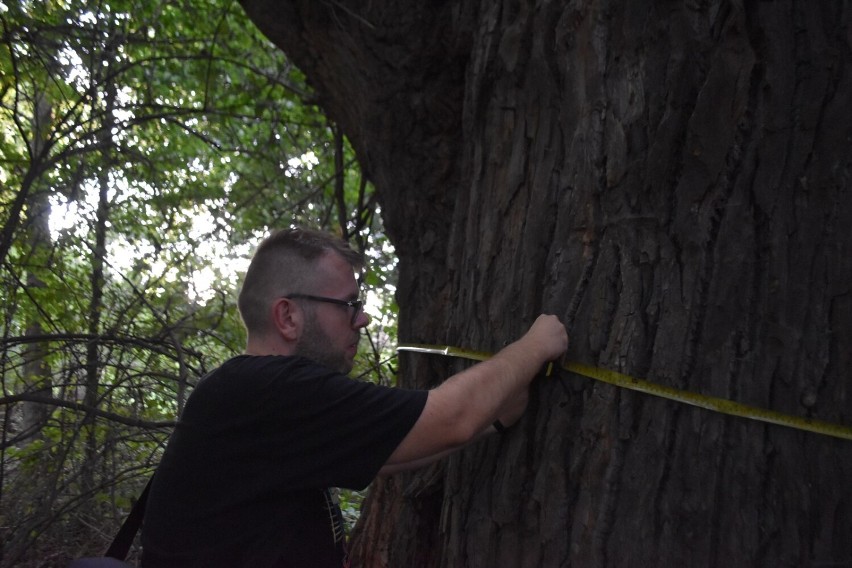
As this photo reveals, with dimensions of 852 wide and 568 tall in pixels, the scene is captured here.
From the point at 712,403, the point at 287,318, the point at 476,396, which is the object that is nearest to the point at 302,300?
the point at 287,318

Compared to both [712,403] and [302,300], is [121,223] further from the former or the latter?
[712,403]

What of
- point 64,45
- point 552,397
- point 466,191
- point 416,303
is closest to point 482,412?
point 552,397

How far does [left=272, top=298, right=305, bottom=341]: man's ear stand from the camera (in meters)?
2.57

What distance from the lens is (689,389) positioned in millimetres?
1992

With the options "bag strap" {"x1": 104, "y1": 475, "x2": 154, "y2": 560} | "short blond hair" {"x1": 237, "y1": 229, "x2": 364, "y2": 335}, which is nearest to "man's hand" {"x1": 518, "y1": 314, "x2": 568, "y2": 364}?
"short blond hair" {"x1": 237, "y1": 229, "x2": 364, "y2": 335}

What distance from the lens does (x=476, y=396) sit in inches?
83.0

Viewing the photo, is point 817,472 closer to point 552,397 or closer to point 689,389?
point 689,389

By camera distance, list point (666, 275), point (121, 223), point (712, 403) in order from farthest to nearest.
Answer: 1. point (121, 223)
2. point (666, 275)
3. point (712, 403)

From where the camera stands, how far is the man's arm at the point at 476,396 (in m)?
2.12

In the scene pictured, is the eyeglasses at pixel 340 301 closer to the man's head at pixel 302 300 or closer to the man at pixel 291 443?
the man's head at pixel 302 300

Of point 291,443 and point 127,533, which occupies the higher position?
point 291,443

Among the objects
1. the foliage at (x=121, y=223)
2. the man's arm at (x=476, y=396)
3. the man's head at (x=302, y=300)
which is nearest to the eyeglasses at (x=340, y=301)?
the man's head at (x=302, y=300)

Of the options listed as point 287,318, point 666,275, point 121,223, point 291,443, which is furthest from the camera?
point 121,223

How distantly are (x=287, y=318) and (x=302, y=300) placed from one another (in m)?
0.08
